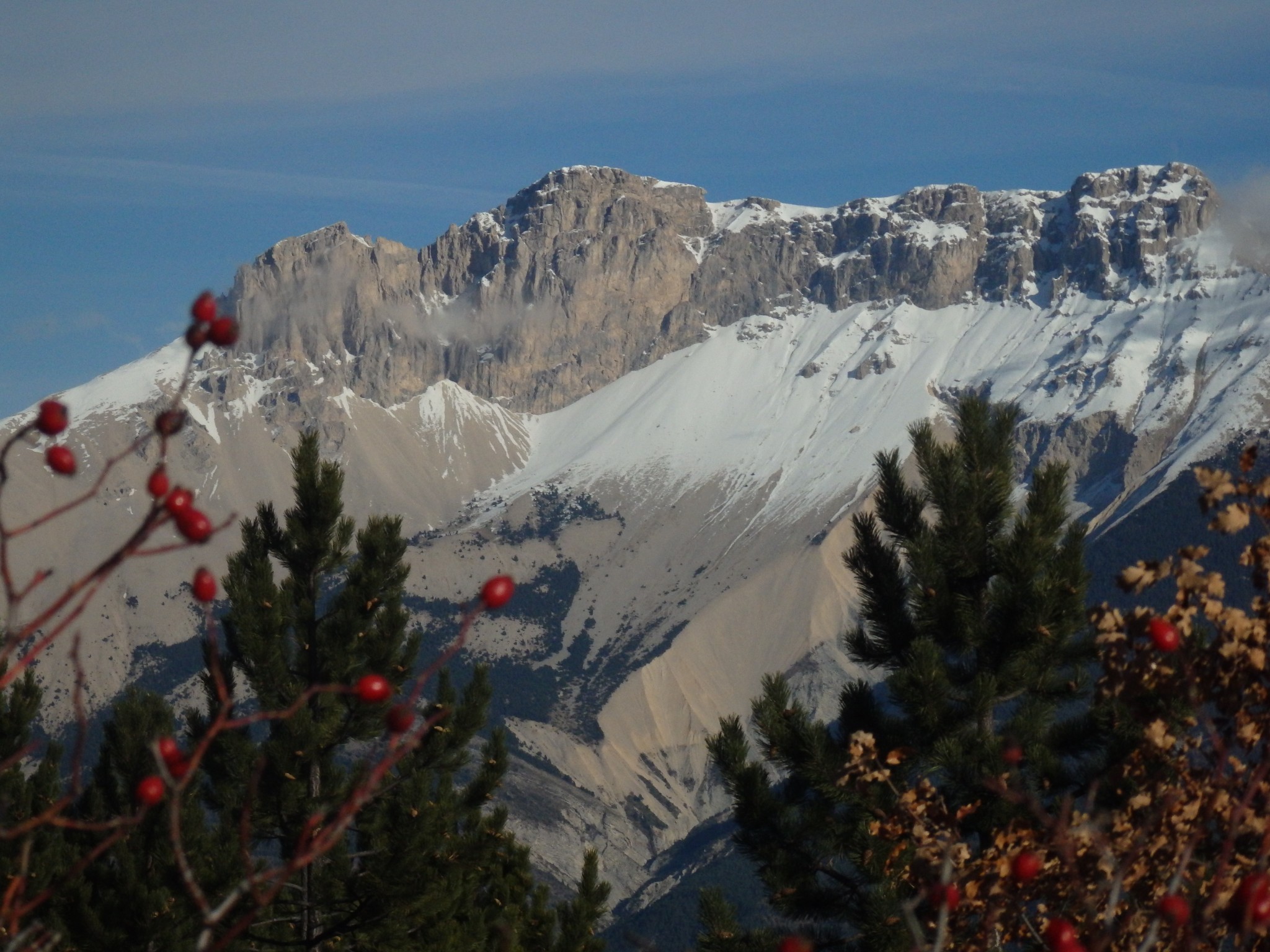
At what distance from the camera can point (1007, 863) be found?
8859mm

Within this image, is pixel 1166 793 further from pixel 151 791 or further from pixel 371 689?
pixel 151 791

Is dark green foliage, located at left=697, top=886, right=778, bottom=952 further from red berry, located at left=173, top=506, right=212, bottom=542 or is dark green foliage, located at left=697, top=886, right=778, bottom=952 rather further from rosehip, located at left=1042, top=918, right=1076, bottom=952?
red berry, located at left=173, top=506, right=212, bottom=542

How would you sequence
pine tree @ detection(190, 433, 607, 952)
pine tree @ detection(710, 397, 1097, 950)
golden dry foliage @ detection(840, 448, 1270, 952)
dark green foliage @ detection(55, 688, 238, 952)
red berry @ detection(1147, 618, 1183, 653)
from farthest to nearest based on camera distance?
pine tree @ detection(190, 433, 607, 952), dark green foliage @ detection(55, 688, 238, 952), pine tree @ detection(710, 397, 1097, 950), golden dry foliage @ detection(840, 448, 1270, 952), red berry @ detection(1147, 618, 1183, 653)

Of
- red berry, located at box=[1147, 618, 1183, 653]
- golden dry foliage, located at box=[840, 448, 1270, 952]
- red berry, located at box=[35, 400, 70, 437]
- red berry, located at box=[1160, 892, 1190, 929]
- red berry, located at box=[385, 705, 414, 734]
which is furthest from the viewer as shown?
golden dry foliage, located at box=[840, 448, 1270, 952]

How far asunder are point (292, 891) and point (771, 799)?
10.4 metres

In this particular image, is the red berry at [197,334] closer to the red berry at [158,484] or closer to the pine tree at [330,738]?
the red berry at [158,484]

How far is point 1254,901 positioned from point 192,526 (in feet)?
12.7

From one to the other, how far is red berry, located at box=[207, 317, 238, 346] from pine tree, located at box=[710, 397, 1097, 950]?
12.5 m

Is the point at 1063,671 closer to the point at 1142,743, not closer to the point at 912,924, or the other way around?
the point at 1142,743

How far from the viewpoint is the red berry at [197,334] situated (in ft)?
15.4

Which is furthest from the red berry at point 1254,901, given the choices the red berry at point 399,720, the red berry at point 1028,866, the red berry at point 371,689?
the red berry at point 371,689

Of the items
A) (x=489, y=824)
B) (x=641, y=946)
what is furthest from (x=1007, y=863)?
(x=489, y=824)

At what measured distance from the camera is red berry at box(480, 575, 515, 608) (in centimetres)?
476

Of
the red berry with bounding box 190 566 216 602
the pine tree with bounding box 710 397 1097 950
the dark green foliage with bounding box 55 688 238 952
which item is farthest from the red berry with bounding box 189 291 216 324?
the dark green foliage with bounding box 55 688 238 952
